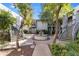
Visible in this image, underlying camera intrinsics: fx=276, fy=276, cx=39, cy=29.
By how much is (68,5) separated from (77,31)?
34 centimetres

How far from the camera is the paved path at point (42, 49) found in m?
3.46

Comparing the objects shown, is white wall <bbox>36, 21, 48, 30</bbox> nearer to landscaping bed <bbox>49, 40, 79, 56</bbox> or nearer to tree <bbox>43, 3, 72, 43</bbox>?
tree <bbox>43, 3, 72, 43</bbox>

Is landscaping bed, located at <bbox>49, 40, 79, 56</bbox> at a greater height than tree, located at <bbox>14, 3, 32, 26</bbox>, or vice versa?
tree, located at <bbox>14, 3, 32, 26</bbox>

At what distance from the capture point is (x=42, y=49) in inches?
137

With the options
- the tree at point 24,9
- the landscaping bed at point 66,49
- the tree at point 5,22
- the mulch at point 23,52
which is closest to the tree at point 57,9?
the landscaping bed at point 66,49

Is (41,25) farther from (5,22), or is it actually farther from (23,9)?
(5,22)

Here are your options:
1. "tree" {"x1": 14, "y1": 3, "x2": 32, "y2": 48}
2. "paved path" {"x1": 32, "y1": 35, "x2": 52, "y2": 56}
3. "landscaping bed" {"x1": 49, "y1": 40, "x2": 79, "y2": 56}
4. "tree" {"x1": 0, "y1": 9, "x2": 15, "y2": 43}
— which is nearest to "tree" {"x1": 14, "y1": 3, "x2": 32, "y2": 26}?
"tree" {"x1": 14, "y1": 3, "x2": 32, "y2": 48}

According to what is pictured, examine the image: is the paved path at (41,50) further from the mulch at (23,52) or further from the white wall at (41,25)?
the white wall at (41,25)

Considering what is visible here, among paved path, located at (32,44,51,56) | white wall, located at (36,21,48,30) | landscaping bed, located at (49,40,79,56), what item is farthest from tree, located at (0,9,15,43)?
landscaping bed, located at (49,40,79,56)

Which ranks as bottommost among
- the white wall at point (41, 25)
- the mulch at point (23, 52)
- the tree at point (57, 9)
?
the mulch at point (23, 52)

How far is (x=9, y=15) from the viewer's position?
3.48 m

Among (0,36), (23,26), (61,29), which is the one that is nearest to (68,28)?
(61,29)

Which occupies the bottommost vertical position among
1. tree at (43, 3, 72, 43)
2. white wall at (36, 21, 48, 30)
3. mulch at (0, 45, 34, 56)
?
mulch at (0, 45, 34, 56)

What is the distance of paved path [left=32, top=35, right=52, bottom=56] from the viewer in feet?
11.4
